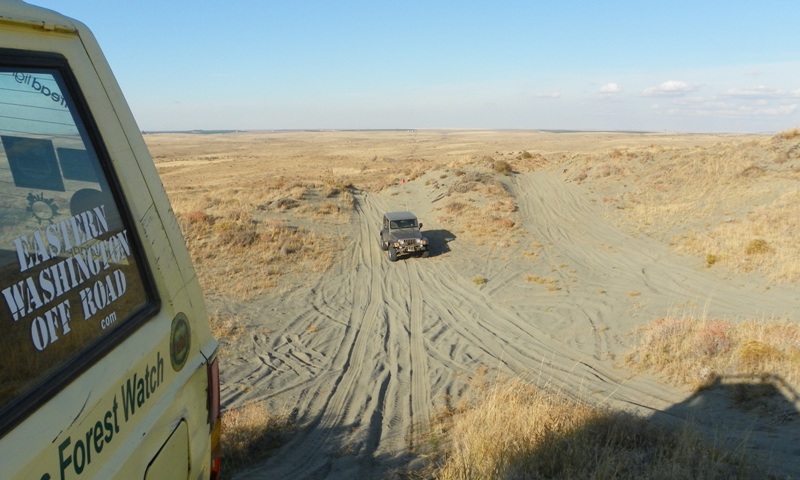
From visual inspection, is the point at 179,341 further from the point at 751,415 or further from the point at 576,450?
the point at 751,415

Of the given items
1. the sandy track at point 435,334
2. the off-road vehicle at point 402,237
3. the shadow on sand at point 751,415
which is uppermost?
the off-road vehicle at point 402,237

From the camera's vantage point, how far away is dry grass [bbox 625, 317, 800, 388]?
8.67 m

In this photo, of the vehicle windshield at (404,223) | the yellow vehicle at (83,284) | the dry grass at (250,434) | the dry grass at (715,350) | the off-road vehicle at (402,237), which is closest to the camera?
the yellow vehicle at (83,284)

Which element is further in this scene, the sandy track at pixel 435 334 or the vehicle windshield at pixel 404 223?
the vehicle windshield at pixel 404 223

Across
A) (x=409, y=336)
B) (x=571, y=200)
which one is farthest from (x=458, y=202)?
(x=409, y=336)

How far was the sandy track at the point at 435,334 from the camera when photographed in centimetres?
810

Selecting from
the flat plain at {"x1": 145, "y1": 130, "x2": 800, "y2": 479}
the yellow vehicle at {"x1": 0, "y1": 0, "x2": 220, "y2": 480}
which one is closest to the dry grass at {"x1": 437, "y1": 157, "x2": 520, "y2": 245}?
the flat plain at {"x1": 145, "y1": 130, "x2": 800, "y2": 479}

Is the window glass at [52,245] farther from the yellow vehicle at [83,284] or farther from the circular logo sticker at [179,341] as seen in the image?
the circular logo sticker at [179,341]

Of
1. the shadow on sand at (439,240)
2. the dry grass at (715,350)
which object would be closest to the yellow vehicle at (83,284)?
the dry grass at (715,350)

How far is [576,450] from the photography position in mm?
4891

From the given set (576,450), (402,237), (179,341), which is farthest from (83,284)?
(402,237)

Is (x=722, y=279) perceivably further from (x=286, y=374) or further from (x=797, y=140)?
(x=797, y=140)

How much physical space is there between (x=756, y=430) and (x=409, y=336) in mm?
7352

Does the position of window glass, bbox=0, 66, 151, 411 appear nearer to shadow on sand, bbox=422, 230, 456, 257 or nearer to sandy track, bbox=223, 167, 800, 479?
sandy track, bbox=223, 167, 800, 479
